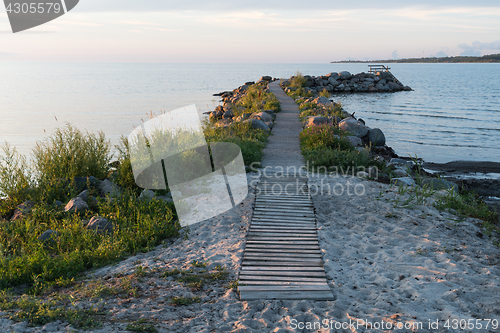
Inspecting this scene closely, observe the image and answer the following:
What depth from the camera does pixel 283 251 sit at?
14.8 ft

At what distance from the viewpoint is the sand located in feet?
10.1

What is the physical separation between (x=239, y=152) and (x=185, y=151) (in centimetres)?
136

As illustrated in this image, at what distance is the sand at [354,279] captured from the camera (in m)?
3.09

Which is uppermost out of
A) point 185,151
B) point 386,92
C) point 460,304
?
point 185,151

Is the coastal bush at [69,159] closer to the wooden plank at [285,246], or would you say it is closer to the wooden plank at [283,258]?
the wooden plank at [285,246]

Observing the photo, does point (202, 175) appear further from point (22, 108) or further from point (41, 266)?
point (22, 108)

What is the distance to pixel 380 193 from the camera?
6289 mm

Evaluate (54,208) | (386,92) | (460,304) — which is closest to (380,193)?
(460,304)

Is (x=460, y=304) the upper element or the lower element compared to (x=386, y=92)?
upper

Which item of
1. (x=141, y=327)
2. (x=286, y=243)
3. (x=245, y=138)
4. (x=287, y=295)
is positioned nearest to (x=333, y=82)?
(x=245, y=138)

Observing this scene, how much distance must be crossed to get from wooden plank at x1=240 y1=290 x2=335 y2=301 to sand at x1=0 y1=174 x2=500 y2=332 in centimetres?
7

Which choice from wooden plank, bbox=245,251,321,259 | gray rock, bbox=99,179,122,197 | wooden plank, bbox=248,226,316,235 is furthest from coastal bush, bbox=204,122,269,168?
wooden plank, bbox=245,251,321,259

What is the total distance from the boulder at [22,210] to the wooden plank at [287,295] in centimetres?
459

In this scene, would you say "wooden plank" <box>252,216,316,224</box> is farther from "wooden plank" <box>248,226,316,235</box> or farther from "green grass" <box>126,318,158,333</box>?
"green grass" <box>126,318,158,333</box>
